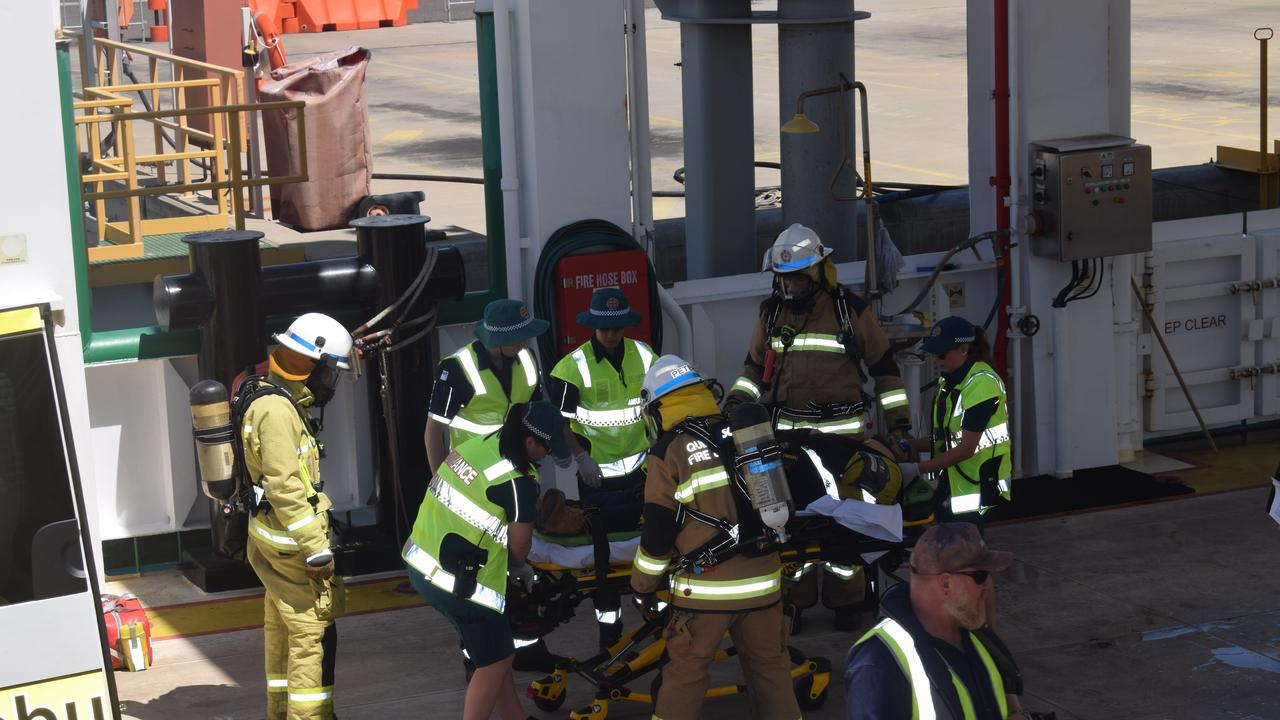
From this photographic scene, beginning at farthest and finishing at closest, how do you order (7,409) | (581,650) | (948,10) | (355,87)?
(948,10), (355,87), (581,650), (7,409)

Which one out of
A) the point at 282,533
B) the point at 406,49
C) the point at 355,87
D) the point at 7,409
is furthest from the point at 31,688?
the point at 406,49

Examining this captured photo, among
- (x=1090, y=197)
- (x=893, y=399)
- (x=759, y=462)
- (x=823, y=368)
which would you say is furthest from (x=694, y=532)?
(x=1090, y=197)

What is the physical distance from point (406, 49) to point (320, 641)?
32286 mm

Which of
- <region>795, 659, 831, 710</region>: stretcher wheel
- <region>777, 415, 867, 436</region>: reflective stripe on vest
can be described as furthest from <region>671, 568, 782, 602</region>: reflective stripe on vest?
<region>777, 415, 867, 436</region>: reflective stripe on vest

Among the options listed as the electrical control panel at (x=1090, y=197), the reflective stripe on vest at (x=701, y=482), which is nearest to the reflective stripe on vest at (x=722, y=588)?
the reflective stripe on vest at (x=701, y=482)

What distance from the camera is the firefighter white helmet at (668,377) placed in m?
6.95

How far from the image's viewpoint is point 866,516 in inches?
300

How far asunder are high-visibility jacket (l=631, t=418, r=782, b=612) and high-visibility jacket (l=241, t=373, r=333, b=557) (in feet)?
4.73

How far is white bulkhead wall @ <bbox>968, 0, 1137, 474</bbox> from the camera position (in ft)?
36.2

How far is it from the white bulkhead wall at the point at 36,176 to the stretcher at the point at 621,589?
2.20 metres

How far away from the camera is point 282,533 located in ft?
23.2

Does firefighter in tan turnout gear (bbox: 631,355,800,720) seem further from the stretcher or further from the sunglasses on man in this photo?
the sunglasses on man

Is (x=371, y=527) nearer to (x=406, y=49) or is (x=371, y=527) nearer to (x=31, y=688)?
(x=31, y=688)

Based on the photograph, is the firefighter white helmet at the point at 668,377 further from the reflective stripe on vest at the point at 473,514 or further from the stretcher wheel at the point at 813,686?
the stretcher wheel at the point at 813,686
